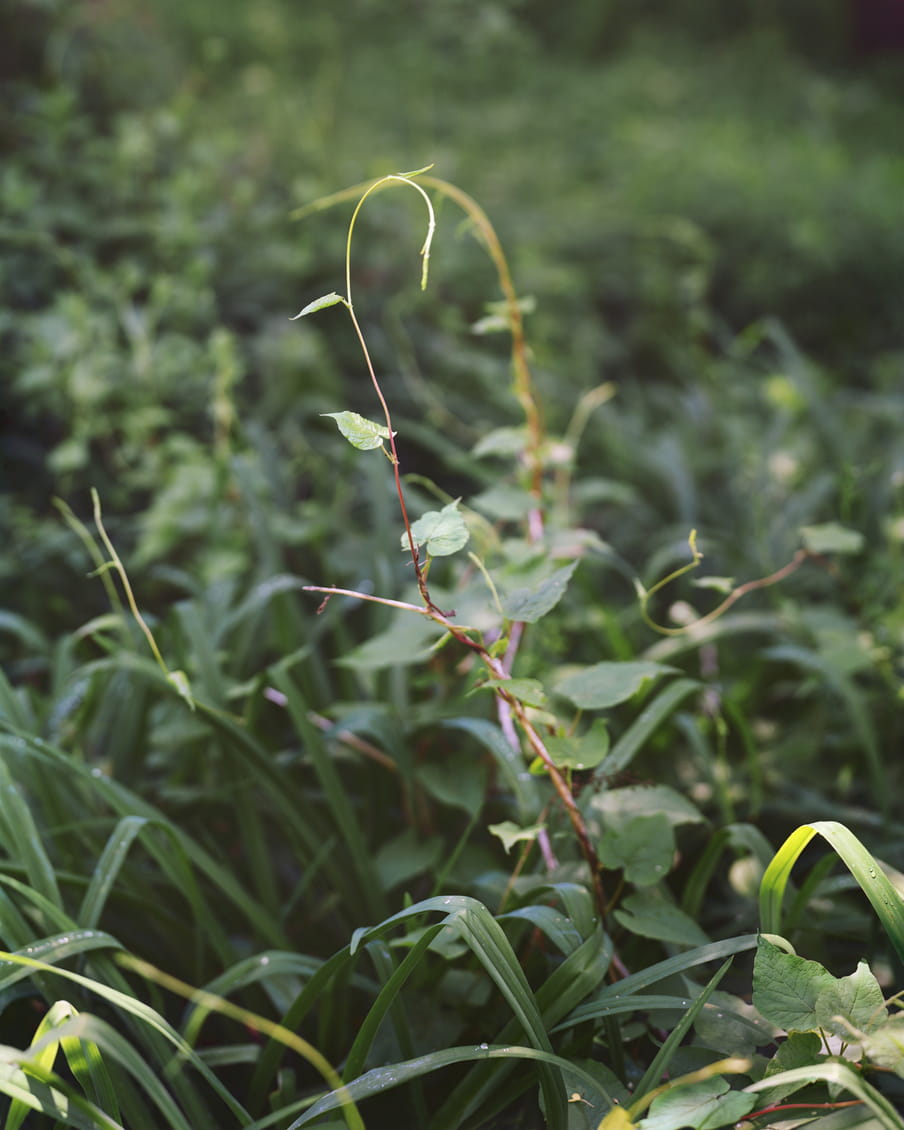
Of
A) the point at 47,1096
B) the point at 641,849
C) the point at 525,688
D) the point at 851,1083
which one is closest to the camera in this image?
the point at 851,1083

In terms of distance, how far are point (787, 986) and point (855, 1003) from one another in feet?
0.19

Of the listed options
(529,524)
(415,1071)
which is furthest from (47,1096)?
(529,524)

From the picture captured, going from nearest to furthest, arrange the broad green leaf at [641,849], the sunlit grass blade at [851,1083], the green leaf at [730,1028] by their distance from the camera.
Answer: the sunlit grass blade at [851,1083] → the green leaf at [730,1028] → the broad green leaf at [641,849]

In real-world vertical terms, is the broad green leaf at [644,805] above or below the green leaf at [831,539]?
below


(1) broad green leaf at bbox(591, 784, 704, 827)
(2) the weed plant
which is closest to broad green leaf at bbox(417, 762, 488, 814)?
(2) the weed plant

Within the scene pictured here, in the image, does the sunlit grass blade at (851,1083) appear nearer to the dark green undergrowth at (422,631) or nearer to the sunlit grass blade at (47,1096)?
the dark green undergrowth at (422,631)

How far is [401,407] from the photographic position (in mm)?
2535

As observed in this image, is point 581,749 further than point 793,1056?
Yes

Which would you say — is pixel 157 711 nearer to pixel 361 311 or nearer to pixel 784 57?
pixel 361 311

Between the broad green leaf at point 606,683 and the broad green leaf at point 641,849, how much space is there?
0.15 m

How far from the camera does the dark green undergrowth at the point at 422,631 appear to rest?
3.05 feet

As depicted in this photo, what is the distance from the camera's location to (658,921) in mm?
1021

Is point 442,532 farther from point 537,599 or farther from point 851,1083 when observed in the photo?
point 851,1083

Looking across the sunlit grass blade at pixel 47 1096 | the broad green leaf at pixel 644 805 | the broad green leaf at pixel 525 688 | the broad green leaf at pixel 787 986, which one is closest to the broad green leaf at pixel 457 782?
the broad green leaf at pixel 644 805
